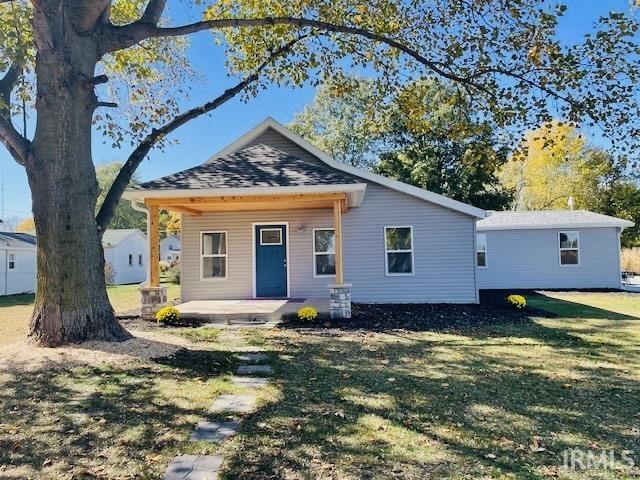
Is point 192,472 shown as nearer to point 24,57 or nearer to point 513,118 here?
point 513,118

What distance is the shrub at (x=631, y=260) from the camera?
82.8 feet

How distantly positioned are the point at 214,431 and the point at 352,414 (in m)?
1.23

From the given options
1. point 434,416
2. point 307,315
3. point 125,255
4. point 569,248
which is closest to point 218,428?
point 434,416

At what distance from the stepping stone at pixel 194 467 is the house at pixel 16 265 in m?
21.6

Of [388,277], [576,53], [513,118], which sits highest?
[576,53]

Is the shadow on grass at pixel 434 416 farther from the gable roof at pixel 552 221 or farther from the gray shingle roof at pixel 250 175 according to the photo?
the gable roof at pixel 552 221

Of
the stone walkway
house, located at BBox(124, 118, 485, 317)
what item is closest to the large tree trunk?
the stone walkway

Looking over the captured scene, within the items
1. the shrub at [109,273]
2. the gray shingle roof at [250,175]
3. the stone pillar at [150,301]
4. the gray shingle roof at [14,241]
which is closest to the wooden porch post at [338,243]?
the gray shingle roof at [250,175]

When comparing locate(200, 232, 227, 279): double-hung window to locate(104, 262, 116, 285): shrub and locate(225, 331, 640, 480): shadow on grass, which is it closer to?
locate(225, 331, 640, 480): shadow on grass

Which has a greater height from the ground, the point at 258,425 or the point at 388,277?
the point at 388,277

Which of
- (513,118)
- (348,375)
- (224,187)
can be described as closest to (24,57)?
(224,187)

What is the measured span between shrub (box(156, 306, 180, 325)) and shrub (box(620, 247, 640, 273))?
25.7m

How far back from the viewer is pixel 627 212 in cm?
2692

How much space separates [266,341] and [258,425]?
150 inches
